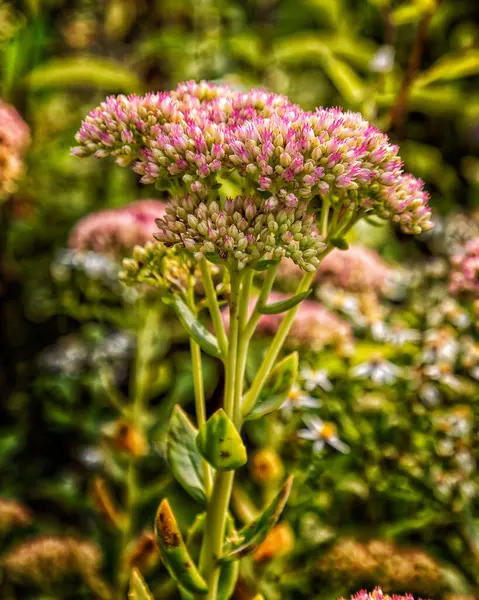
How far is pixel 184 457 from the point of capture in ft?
2.25

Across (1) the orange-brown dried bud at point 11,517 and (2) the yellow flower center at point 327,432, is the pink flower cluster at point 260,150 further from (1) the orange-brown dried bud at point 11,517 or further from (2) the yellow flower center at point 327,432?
(1) the orange-brown dried bud at point 11,517

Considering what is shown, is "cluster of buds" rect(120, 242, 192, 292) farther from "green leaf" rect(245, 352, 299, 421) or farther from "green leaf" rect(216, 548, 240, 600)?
"green leaf" rect(216, 548, 240, 600)

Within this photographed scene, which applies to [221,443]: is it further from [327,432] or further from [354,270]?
[354,270]

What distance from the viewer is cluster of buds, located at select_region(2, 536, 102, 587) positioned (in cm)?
116

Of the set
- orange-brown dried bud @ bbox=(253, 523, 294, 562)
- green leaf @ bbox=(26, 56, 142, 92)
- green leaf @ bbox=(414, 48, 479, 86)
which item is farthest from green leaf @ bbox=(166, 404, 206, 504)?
green leaf @ bbox=(26, 56, 142, 92)

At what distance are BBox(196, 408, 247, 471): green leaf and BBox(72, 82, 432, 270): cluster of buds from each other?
5.6 inches

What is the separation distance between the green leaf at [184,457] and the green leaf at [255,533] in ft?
0.16

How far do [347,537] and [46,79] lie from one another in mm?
1202

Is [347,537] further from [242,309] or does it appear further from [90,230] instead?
[90,230]

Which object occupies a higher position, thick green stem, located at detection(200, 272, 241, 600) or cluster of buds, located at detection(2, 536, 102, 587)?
thick green stem, located at detection(200, 272, 241, 600)

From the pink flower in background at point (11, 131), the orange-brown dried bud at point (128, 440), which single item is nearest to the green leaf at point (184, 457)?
the orange-brown dried bud at point (128, 440)

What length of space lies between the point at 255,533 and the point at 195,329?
0.19 metres

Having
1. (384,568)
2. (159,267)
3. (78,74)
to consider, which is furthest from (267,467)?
(78,74)

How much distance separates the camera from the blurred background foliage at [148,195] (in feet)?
3.57
